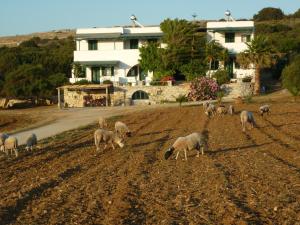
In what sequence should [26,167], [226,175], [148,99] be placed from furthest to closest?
1. [148,99]
2. [26,167]
3. [226,175]

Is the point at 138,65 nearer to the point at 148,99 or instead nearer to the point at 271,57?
the point at 148,99

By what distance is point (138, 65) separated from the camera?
69.2 meters

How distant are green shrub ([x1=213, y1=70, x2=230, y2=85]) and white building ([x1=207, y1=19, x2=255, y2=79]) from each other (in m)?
3.98

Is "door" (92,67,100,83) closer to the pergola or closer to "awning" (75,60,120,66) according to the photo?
"awning" (75,60,120,66)

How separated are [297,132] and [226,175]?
1259 cm

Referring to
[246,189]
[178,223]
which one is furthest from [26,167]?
[178,223]

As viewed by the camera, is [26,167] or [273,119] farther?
[273,119]

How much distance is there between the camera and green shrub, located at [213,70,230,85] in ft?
206

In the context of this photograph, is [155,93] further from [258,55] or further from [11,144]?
[11,144]

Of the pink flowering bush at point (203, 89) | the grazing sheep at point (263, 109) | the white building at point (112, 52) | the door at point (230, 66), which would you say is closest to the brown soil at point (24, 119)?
→ the white building at point (112, 52)

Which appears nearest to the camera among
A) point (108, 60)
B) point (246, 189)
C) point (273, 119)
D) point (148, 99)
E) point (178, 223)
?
point (178, 223)

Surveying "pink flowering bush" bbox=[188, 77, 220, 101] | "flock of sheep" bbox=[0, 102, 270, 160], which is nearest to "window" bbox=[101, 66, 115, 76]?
"pink flowering bush" bbox=[188, 77, 220, 101]

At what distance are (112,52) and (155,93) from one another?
403 inches

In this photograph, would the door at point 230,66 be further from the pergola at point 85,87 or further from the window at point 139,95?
the pergola at point 85,87
